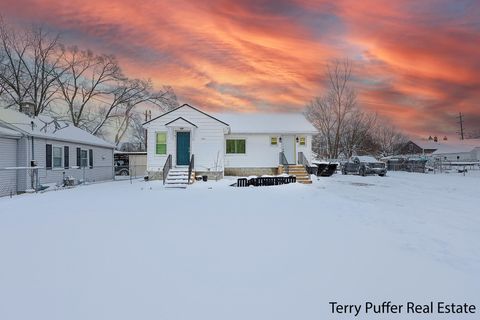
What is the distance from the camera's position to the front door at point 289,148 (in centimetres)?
2531

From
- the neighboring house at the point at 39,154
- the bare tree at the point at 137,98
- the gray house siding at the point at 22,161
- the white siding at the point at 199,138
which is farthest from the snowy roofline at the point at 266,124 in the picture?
the bare tree at the point at 137,98

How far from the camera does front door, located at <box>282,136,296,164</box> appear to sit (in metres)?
25.3

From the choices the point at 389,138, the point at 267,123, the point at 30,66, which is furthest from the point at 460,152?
the point at 30,66

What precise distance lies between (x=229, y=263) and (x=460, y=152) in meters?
69.6

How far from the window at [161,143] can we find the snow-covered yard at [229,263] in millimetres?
12681

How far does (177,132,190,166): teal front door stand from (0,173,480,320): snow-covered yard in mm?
12462

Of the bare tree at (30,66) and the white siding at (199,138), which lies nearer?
the white siding at (199,138)

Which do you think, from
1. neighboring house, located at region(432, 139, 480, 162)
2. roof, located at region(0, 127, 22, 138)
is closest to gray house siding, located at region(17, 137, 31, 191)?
roof, located at region(0, 127, 22, 138)

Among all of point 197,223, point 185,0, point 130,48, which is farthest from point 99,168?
point 197,223

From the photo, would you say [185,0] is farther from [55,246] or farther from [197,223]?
[55,246]

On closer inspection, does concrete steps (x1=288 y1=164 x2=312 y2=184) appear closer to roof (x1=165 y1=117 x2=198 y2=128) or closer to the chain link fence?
roof (x1=165 y1=117 x2=198 y2=128)

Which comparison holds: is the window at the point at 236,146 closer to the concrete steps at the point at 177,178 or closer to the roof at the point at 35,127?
the concrete steps at the point at 177,178

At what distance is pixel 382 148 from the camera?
263 feet

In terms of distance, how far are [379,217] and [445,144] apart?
72614 millimetres
